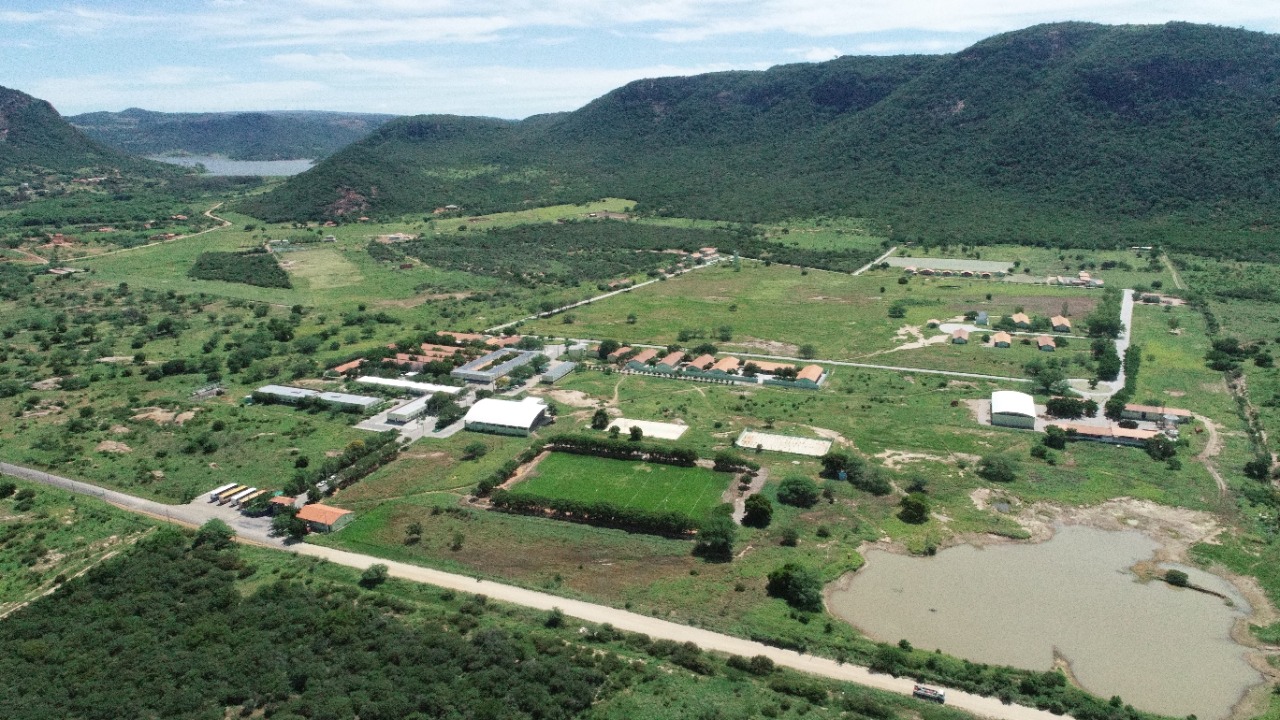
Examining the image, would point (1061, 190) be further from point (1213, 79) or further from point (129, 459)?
point (129, 459)

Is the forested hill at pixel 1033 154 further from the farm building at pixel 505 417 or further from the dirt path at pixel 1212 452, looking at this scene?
the farm building at pixel 505 417

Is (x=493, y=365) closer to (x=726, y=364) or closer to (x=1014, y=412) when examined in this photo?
(x=726, y=364)

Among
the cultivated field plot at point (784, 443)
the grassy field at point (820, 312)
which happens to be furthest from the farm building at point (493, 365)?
the cultivated field plot at point (784, 443)

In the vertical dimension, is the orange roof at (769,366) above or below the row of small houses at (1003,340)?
below

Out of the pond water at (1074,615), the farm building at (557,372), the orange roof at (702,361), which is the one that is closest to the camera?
the pond water at (1074,615)

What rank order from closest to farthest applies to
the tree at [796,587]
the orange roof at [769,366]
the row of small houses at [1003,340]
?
the tree at [796,587] < the orange roof at [769,366] < the row of small houses at [1003,340]

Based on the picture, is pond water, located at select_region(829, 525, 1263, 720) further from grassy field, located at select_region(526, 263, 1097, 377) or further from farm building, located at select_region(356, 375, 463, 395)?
farm building, located at select_region(356, 375, 463, 395)

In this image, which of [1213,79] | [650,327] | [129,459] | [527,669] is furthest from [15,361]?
[1213,79]
